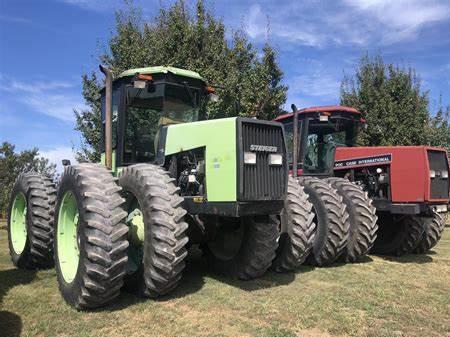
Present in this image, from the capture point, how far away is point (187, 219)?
19.7 ft

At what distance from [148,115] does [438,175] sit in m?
→ 5.21

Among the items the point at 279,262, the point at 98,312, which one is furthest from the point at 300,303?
the point at 98,312

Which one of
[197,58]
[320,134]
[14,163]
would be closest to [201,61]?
[197,58]

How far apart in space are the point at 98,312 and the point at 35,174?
3.69 m

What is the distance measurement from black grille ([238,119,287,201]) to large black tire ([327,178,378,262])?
8.83 ft

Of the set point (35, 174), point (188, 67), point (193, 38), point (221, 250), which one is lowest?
point (221, 250)

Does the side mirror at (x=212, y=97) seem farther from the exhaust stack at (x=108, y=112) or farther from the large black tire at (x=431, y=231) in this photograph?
the large black tire at (x=431, y=231)

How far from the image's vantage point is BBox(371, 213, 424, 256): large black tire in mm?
8836

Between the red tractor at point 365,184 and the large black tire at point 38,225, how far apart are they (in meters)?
4.22

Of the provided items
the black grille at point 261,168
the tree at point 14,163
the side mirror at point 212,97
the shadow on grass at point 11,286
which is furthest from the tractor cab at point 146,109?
the tree at point 14,163

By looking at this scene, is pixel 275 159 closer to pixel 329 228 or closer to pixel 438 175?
pixel 329 228

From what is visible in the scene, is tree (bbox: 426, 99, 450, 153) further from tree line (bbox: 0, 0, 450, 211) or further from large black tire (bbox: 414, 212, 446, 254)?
large black tire (bbox: 414, 212, 446, 254)

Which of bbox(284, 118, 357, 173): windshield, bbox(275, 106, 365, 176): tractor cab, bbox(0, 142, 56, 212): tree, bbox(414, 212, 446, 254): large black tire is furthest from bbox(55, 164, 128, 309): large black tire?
bbox(0, 142, 56, 212): tree

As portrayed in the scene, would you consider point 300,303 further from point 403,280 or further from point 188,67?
point 188,67
